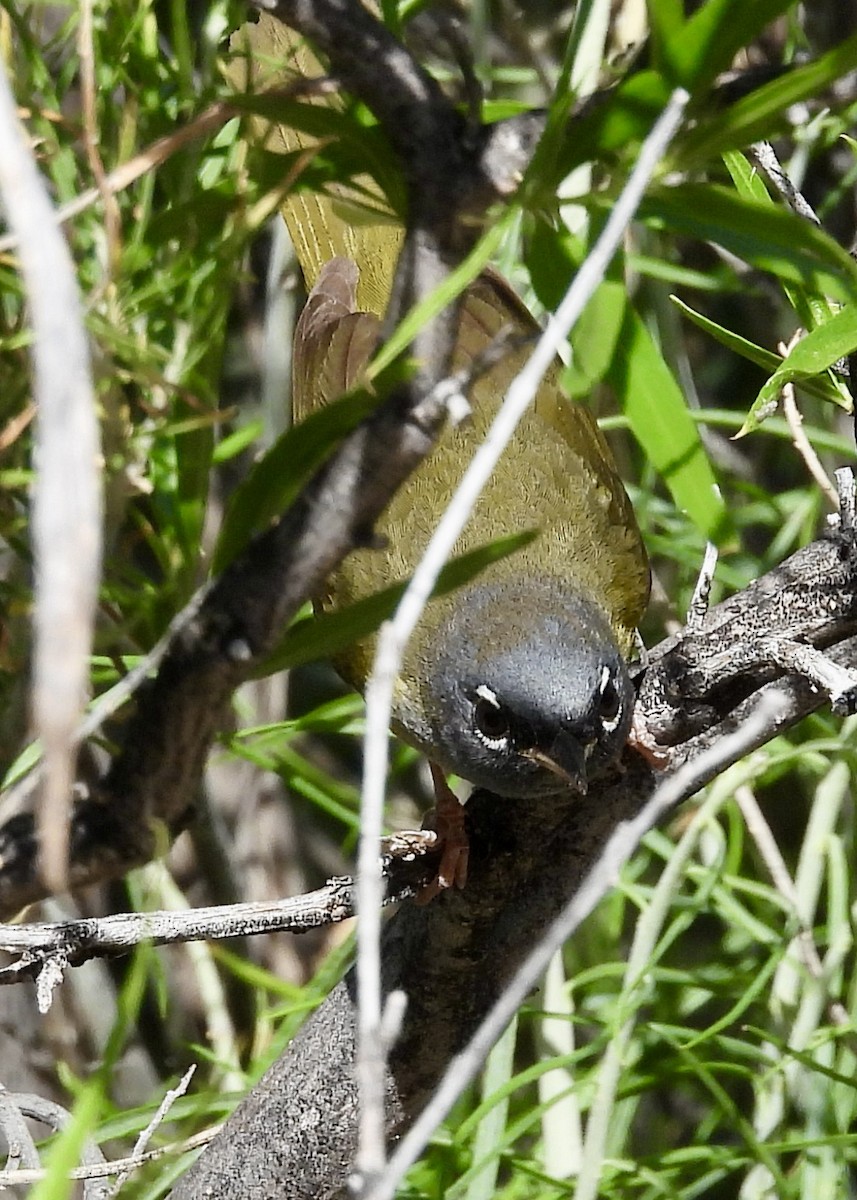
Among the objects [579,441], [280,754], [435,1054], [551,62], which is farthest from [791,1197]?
[551,62]

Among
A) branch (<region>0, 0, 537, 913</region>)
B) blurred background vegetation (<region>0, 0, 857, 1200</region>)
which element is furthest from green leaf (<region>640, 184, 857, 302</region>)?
branch (<region>0, 0, 537, 913</region>)

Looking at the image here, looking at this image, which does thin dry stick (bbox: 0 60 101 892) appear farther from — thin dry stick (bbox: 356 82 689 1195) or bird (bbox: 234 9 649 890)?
bird (bbox: 234 9 649 890)

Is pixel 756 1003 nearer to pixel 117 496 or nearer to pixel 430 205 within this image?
pixel 117 496

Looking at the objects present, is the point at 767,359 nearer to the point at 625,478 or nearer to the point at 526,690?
the point at 526,690

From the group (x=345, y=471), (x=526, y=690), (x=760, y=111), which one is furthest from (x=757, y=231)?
(x=526, y=690)

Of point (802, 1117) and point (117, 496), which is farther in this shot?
point (802, 1117)

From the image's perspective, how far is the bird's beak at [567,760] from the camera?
1.21 m

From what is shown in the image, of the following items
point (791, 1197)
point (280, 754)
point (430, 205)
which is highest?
point (430, 205)

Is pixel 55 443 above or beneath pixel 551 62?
above

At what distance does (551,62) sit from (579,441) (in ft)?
2.74

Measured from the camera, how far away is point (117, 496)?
1.48 m

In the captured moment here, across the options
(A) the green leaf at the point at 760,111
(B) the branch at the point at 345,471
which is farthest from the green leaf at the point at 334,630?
(A) the green leaf at the point at 760,111

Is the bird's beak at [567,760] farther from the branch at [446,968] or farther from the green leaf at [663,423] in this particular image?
the green leaf at [663,423]

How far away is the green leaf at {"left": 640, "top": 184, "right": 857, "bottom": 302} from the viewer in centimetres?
70
